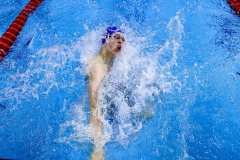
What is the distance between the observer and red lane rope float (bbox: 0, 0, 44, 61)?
424 centimetres

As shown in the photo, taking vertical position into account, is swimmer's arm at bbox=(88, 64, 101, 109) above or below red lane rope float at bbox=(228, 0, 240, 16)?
below

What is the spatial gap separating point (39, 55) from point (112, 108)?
1795 millimetres

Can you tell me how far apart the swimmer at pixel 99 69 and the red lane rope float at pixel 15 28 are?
1.66 m

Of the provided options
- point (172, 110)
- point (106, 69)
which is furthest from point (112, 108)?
point (172, 110)

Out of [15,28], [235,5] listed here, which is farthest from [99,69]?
[235,5]

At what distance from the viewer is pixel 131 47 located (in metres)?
4.41

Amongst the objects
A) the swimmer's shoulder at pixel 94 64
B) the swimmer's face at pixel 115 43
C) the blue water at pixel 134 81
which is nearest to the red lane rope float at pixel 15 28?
the blue water at pixel 134 81

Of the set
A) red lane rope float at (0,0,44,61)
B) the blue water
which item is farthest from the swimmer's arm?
red lane rope float at (0,0,44,61)

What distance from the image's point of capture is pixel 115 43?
12.1 feet

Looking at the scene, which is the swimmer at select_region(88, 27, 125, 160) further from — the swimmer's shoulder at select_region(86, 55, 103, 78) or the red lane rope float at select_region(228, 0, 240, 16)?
the red lane rope float at select_region(228, 0, 240, 16)

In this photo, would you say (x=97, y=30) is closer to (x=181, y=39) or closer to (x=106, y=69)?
(x=106, y=69)

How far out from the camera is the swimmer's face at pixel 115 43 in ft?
12.0

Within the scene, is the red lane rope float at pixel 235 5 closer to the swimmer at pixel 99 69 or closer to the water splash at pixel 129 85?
the water splash at pixel 129 85

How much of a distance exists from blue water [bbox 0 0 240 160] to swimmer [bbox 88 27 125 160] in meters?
0.12
